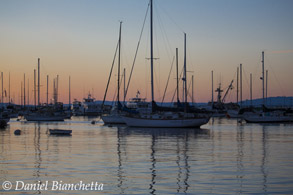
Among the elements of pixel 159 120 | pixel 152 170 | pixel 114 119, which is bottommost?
pixel 152 170

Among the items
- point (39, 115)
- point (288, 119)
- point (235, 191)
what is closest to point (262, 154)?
point (235, 191)

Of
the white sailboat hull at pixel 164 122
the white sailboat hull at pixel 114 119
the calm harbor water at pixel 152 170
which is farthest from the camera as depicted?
the white sailboat hull at pixel 114 119

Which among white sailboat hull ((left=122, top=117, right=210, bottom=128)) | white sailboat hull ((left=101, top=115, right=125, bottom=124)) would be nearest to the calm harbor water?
white sailboat hull ((left=122, top=117, right=210, bottom=128))

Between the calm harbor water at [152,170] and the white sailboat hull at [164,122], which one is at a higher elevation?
the white sailboat hull at [164,122]

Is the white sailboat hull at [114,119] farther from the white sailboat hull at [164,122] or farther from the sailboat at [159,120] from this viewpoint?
the white sailboat hull at [164,122]

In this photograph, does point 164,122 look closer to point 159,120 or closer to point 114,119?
point 159,120

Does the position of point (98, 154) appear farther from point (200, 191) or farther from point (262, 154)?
point (200, 191)

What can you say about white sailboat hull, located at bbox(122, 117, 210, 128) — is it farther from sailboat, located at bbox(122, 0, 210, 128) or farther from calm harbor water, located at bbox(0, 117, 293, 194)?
calm harbor water, located at bbox(0, 117, 293, 194)

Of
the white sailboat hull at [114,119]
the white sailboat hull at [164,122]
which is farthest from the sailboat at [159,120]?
the white sailboat hull at [114,119]

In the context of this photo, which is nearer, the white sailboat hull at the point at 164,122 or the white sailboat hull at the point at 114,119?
the white sailboat hull at the point at 164,122

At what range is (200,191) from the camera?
52.4 ft

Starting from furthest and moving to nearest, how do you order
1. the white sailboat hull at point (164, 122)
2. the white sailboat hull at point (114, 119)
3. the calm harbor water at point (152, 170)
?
the white sailboat hull at point (114, 119), the white sailboat hull at point (164, 122), the calm harbor water at point (152, 170)

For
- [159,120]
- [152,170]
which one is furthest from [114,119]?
[152,170]

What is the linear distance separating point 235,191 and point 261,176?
3565 mm
